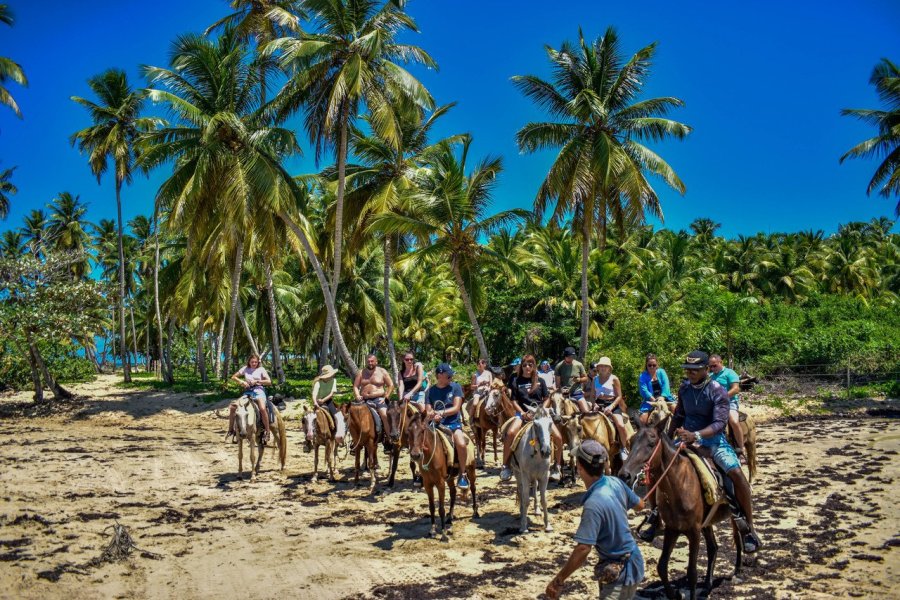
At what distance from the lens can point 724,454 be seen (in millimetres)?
7367

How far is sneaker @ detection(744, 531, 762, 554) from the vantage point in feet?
25.3

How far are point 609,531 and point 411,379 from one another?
876 centimetres

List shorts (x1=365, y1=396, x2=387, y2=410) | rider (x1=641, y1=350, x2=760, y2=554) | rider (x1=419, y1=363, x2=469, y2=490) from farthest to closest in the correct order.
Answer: shorts (x1=365, y1=396, x2=387, y2=410) → rider (x1=419, y1=363, x2=469, y2=490) → rider (x1=641, y1=350, x2=760, y2=554)

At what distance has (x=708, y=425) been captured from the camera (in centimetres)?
692

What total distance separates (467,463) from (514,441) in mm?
888

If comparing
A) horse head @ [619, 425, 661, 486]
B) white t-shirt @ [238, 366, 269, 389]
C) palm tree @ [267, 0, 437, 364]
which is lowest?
horse head @ [619, 425, 661, 486]

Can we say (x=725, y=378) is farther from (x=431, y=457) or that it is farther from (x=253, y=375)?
(x=253, y=375)

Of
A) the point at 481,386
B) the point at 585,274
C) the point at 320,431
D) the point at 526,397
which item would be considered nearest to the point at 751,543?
the point at 526,397

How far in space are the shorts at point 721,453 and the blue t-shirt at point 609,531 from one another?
9.81ft

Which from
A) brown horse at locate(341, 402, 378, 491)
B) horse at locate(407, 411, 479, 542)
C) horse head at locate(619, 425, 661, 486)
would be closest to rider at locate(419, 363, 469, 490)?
horse at locate(407, 411, 479, 542)

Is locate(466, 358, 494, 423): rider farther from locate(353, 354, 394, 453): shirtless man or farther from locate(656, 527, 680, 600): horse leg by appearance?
locate(656, 527, 680, 600): horse leg

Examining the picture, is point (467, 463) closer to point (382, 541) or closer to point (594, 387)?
point (382, 541)

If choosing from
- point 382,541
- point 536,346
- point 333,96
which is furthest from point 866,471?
point 536,346

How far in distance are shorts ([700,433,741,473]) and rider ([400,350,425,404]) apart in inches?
257
